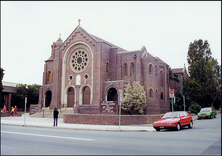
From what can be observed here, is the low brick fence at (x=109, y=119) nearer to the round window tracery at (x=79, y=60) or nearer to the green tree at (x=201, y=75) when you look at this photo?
the round window tracery at (x=79, y=60)

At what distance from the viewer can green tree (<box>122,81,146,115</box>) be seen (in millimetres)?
31984

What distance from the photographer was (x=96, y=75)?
117ft

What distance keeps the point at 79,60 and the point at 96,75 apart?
510cm

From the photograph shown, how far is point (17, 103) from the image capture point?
5184cm

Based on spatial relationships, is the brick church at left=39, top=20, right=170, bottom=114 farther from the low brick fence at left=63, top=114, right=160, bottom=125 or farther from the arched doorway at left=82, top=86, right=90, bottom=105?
the low brick fence at left=63, top=114, right=160, bottom=125

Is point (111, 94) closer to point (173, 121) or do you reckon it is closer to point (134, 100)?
point (134, 100)

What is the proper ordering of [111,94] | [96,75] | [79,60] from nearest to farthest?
1. [96,75]
2. [111,94]
3. [79,60]

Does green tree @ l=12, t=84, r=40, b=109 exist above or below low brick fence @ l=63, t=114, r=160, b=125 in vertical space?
above

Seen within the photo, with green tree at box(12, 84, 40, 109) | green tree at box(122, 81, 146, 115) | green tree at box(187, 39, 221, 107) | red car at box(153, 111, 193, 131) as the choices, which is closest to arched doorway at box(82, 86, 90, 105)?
green tree at box(122, 81, 146, 115)

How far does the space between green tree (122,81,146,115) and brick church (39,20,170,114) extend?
6.15 ft

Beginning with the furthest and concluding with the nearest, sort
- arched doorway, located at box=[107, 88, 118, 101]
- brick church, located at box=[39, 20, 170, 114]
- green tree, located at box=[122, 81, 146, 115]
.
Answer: arched doorway, located at box=[107, 88, 118, 101] → brick church, located at box=[39, 20, 170, 114] → green tree, located at box=[122, 81, 146, 115]

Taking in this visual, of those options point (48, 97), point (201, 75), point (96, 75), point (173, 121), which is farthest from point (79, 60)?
point (173, 121)

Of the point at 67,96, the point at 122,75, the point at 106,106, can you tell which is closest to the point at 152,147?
the point at 106,106

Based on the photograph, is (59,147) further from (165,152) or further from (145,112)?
(145,112)
